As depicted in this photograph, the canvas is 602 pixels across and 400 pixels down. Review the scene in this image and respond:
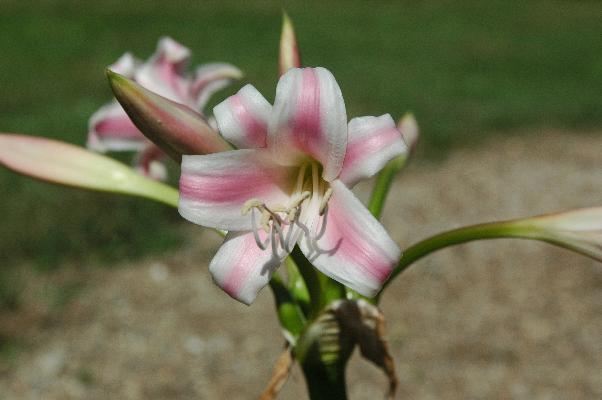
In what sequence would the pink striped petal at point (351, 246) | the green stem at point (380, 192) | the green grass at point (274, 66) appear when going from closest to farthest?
the pink striped petal at point (351, 246) → the green stem at point (380, 192) → the green grass at point (274, 66)

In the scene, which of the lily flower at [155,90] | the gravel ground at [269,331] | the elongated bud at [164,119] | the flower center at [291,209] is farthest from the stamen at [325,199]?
the gravel ground at [269,331]

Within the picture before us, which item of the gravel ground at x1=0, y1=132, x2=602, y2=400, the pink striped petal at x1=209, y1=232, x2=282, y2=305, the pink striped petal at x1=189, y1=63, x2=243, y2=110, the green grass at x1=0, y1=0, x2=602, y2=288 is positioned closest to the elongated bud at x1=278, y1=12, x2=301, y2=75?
the pink striped petal at x1=189, y1=63, x2=243, y2=110

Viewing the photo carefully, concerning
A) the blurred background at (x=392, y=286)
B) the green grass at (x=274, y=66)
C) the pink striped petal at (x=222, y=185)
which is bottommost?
the green grass at (x=274, y=66)

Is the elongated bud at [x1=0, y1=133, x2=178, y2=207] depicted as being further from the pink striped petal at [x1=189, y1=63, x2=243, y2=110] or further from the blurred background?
the blurred background

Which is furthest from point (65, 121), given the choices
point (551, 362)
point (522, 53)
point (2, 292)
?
point (522, 53)

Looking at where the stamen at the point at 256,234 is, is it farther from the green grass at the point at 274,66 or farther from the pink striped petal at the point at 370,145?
the green grass at the point at 274,66

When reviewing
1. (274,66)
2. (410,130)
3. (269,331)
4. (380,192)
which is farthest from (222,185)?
(274,66)
